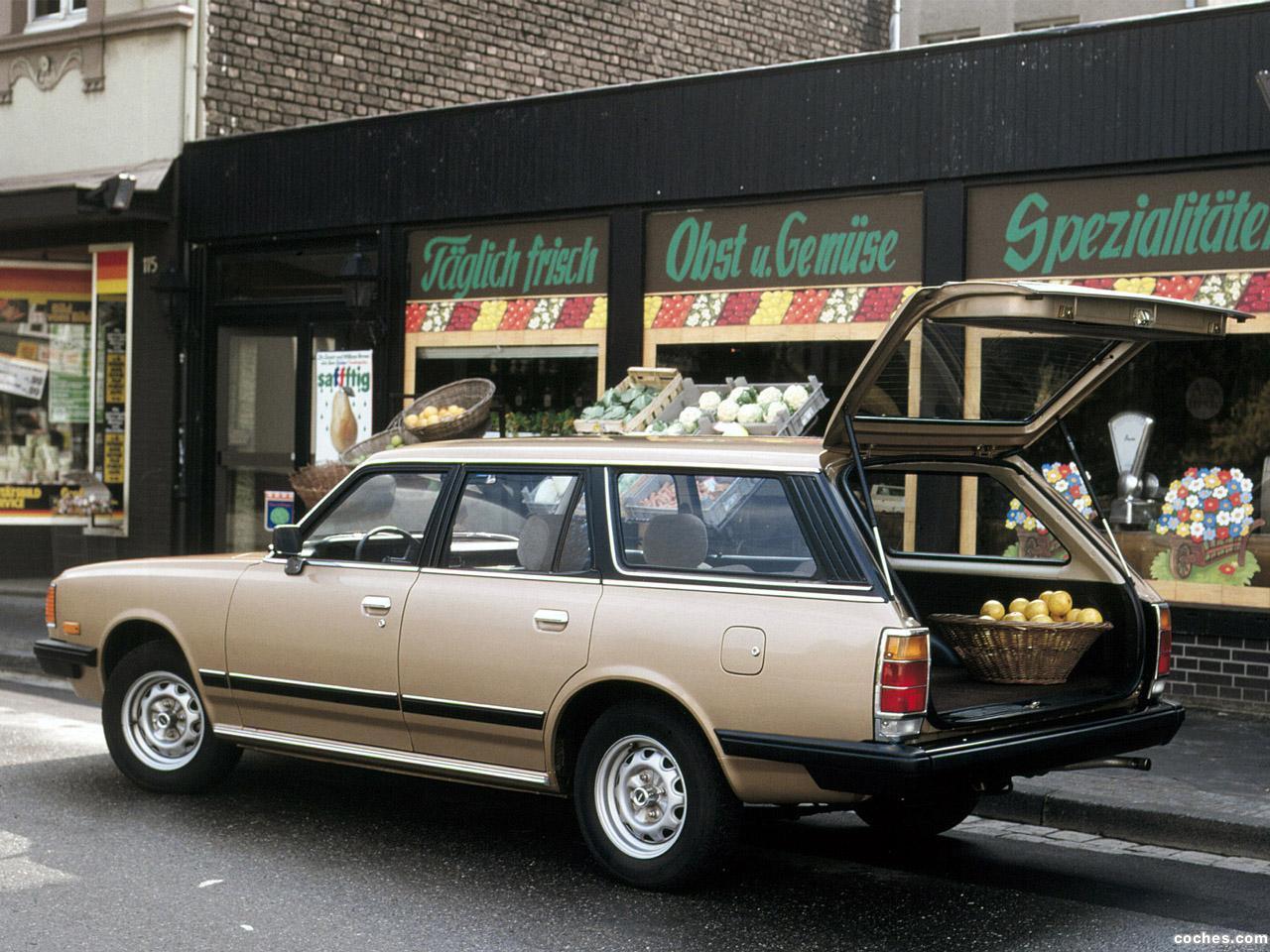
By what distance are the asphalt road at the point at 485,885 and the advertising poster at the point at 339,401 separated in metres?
6.55

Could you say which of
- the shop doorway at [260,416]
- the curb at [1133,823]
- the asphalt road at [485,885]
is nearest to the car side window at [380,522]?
the asphalt road at [485,885]

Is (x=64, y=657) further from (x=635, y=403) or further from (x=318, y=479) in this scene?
(x=318, y=479)

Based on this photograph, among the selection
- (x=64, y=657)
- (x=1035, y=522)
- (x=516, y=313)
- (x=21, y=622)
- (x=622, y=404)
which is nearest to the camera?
(x=64, y=657)

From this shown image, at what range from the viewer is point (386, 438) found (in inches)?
460

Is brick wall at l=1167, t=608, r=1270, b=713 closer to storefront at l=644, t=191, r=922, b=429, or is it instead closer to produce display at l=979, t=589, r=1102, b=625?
storefront at l=644, t=191, r=922, b=429

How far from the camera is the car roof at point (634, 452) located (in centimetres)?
583

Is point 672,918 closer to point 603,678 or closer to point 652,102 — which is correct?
point 603,678

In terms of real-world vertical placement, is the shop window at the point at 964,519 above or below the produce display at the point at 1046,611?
above

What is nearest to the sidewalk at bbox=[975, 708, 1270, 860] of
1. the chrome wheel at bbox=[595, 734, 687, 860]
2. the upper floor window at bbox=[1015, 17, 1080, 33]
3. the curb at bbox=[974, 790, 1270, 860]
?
the curb at bbox=[974, 790, 1270, 860]

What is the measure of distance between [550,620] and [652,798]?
72cm

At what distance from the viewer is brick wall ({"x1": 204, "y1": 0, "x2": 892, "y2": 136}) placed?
15328mm

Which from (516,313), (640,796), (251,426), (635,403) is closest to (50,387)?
(251,426)

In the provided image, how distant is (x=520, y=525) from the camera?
6371mm

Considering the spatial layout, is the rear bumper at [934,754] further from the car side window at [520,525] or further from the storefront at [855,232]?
the storefront at [855,232]
